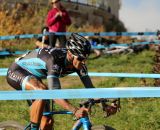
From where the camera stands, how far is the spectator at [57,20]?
562 inches

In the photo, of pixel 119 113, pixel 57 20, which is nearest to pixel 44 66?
pixel 119 113

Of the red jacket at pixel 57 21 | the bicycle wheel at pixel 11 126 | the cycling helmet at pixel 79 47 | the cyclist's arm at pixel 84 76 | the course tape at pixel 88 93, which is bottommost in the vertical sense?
the bicycle wheel at pixel 11 126

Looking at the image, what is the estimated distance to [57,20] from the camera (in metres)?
14.4

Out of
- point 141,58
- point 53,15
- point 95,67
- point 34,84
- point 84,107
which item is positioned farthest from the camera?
point 141,58

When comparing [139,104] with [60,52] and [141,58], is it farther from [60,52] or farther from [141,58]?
[141,58]

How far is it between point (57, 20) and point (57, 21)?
0.24ft

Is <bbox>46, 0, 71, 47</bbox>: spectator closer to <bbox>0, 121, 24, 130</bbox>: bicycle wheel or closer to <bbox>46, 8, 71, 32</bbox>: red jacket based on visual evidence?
<bbox>46, 8, 71, 32</bbox>: red jacket

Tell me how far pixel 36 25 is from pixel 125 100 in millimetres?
14669

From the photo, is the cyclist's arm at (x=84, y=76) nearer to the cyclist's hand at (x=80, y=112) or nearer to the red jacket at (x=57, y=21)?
the cyclist's hand at (x=80, y=112)

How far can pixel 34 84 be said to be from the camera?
247 inches

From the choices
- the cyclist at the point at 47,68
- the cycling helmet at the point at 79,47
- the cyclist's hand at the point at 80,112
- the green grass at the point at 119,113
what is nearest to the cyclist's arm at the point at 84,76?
the cyclist at the point at 47,68

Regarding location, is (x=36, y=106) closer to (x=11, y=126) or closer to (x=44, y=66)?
(x=44, y=66)

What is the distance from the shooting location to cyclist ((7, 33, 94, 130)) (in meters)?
6.09

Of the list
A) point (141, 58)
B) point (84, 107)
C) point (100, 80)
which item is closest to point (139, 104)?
point (100, 80)
